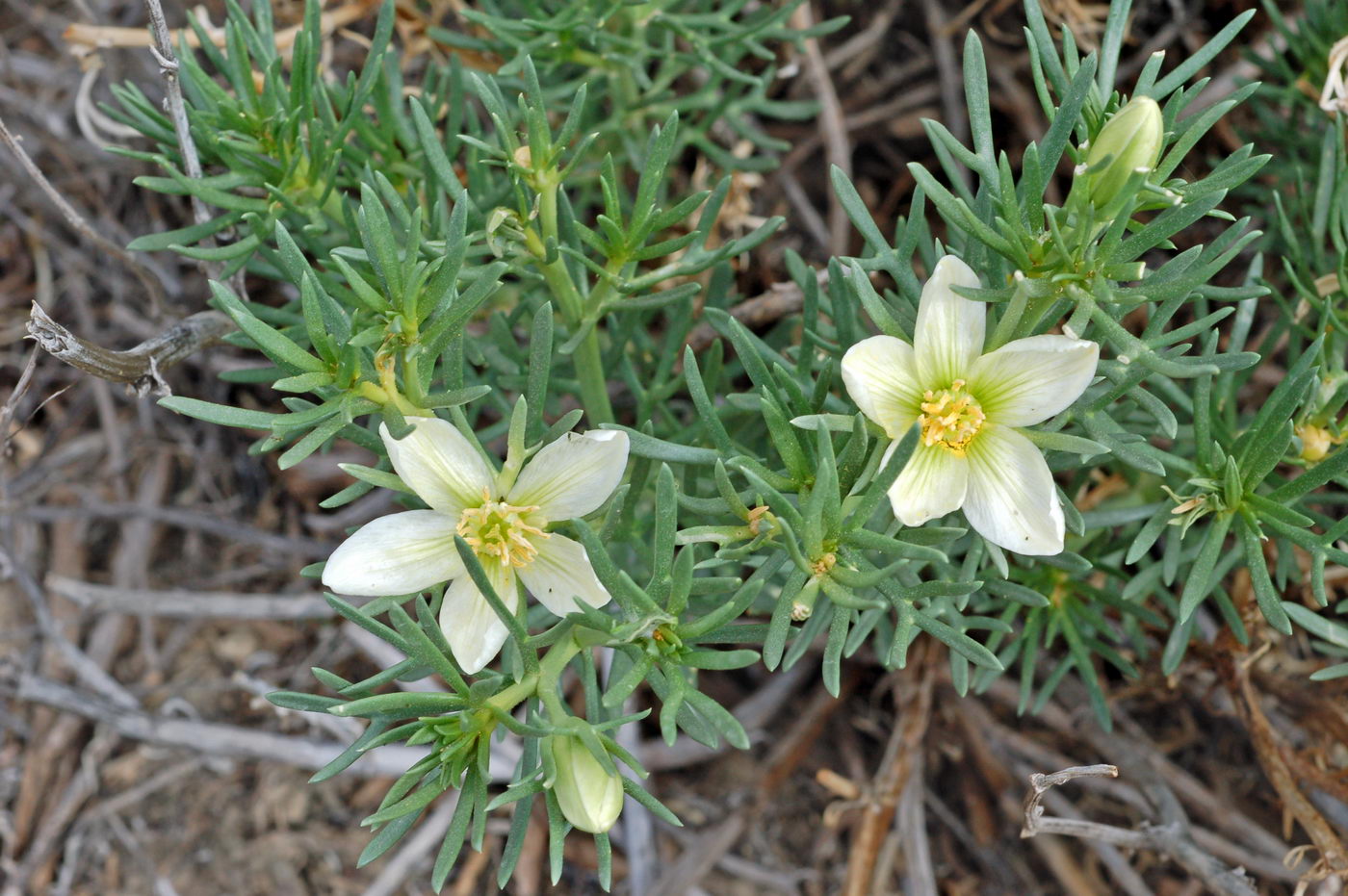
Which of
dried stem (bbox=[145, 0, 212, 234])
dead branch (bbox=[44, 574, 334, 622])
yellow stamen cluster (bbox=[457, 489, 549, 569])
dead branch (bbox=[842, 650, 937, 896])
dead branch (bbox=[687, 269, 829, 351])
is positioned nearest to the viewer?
yellow stamen cluster (bbox=[457, 489, 549, 569])

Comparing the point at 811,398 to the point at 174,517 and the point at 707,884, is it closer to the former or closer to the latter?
the point at 707,884

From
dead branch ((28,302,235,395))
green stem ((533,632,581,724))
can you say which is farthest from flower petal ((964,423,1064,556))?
dead branch ((28,302,235,395))

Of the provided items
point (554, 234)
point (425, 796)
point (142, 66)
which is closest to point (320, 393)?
point (554, 234)

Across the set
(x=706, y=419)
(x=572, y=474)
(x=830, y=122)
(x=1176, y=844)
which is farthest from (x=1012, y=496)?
(x=830, y=122)

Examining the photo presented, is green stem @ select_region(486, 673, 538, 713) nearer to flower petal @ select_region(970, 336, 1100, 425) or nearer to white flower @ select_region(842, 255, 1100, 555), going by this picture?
white flower @ select_region(842, 255, 1100, 555)

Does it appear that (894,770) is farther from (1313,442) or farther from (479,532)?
(479,532)

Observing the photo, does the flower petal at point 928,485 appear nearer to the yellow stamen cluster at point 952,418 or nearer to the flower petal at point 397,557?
the yellow stamen cluster at point 952,418
